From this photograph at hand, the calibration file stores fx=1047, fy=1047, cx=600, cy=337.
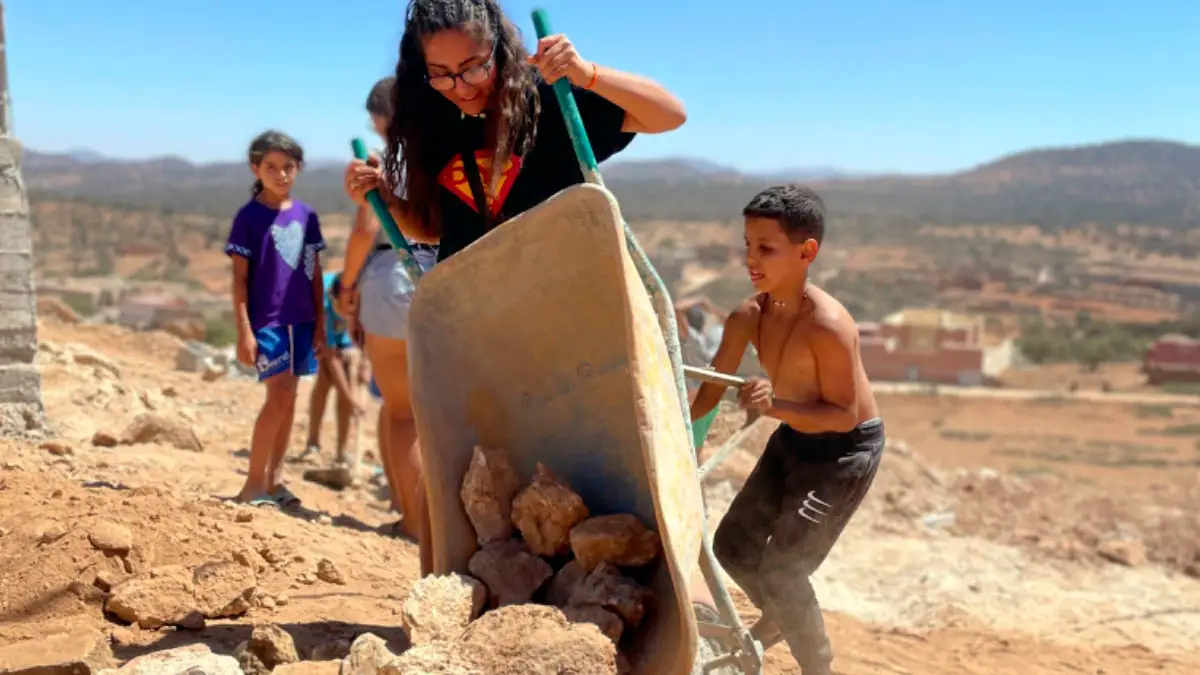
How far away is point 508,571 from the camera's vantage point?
2307 millimetres

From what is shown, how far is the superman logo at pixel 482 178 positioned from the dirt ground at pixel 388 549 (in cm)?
112

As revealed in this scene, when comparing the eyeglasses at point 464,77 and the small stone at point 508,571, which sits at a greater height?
the eyeglasses at point 464,77

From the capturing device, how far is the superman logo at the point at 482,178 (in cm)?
248

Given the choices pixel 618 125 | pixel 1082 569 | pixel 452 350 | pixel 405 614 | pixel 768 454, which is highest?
pixel 618 125

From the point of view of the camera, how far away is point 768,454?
9.10 ft

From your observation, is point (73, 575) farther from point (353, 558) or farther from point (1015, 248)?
point (1015, 248)

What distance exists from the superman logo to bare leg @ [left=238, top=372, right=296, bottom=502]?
1.87 meters

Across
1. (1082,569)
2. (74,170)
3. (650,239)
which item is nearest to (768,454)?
(1082,569)

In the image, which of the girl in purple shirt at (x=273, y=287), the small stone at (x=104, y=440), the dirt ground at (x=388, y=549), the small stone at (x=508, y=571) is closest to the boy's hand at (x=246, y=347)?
the girl in purple shirt at (x=273, y=287)

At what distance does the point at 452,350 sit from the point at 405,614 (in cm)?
59

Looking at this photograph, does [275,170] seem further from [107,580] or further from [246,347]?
[107,580]

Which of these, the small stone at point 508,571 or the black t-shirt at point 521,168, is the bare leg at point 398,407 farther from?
the small stone at point 508,571

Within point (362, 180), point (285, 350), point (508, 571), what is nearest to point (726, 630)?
point (508, 571)

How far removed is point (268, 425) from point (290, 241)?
0.73 metres
